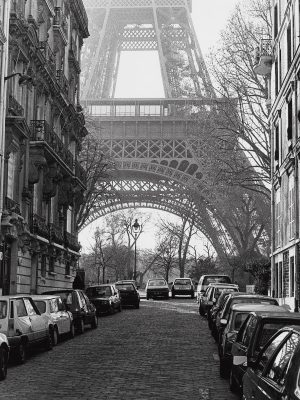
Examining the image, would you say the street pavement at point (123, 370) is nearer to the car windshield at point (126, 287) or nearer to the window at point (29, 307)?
the window at point (29, 307)

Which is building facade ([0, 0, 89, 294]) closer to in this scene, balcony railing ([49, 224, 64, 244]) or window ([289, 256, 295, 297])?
balcony railing ([49, 224, 64, 244])

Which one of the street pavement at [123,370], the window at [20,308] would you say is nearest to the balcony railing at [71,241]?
the street pavement at [123,370]

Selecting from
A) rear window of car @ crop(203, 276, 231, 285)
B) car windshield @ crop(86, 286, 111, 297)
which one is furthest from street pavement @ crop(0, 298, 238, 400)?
rear window of car @ crop(203, 276, 231, 285)

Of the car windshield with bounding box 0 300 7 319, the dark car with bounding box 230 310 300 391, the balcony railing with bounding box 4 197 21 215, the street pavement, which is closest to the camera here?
→ the dark car with bounding box 230 310 300 391

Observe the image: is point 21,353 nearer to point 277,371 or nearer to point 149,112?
point 277,371

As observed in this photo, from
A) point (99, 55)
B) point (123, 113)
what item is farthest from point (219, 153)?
point (99, 55)

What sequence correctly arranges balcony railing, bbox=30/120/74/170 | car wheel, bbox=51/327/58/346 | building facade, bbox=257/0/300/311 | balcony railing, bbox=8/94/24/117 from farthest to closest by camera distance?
balcony railing, bbox=30/120/74/170
balcony railing, bbox=8/94/24/117
building facade, bbox=257/0/300/311
car wheel, bbox=51/327/58/346
